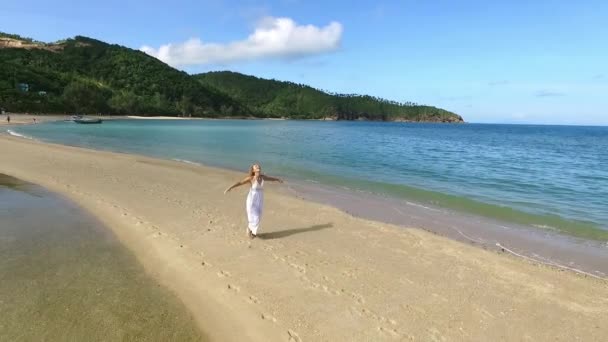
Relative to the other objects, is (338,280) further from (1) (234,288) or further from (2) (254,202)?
(2) (254,202)

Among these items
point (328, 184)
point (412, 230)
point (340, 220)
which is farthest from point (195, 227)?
point (328, 184)

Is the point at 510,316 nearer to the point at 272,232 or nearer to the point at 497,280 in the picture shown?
the point at 497,280

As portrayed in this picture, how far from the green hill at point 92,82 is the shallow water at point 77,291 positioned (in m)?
114

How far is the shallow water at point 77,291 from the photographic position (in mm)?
5512

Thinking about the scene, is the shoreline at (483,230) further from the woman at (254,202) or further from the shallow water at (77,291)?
the shallow water at (77,291)

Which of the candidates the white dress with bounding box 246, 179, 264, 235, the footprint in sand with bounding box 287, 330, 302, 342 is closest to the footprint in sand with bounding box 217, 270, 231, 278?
the footprint in sand with bounding box 287, 330, 302, 342

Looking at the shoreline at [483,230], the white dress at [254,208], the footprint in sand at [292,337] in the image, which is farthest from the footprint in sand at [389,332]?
the shoreline at [483,230]

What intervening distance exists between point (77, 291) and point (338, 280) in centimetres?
430

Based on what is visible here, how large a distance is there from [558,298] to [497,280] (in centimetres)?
102

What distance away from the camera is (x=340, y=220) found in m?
12.2

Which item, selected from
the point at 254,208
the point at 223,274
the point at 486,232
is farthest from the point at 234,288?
the point at 486,232

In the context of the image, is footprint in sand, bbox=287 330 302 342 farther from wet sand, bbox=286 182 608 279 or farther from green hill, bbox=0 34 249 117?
green hill, bbox=0 34 249 117

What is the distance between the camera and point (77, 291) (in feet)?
21.7

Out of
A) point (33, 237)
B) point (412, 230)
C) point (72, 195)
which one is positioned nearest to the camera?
point (33, 237)
